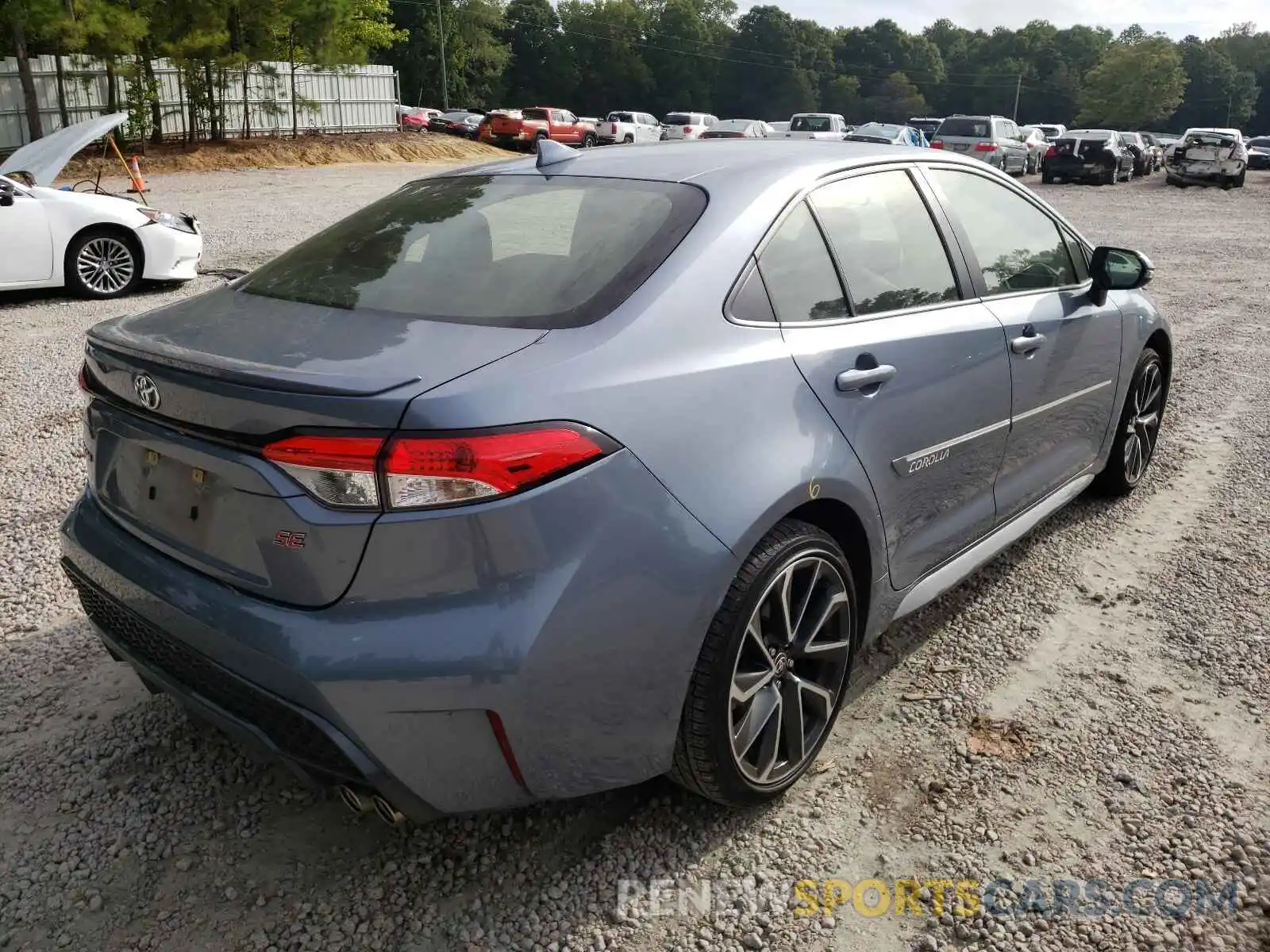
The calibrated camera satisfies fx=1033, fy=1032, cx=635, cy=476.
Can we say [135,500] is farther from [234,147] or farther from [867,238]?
[234,147]

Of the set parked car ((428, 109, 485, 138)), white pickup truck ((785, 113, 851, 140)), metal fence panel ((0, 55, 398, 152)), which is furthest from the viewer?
parked car ((428, 109, 485, 138))

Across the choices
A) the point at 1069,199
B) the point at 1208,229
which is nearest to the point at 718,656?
the point at 1208,229

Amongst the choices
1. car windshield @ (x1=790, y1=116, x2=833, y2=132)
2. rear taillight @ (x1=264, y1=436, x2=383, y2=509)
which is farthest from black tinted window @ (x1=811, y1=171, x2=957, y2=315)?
car windshield @ (x1=790, y1=116, x2=833, y2=132)

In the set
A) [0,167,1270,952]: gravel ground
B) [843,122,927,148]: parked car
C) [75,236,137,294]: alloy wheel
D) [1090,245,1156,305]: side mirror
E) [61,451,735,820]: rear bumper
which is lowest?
A: [0,167,1270,952]: gravel ground

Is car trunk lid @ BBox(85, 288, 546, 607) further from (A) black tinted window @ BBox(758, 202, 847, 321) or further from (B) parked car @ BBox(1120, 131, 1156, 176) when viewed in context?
(B) parked car @ BBox(1120, 131, 1156, 176)

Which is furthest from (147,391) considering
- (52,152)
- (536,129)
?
(536,129)

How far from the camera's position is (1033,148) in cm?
3188

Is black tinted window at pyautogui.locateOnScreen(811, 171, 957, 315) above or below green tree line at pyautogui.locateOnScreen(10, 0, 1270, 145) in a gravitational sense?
below

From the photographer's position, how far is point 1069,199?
23.1m

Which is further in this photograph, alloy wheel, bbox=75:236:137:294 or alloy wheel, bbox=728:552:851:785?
alloy wheel, bbox=75:236:137:294

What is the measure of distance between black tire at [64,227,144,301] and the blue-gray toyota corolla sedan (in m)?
7.01

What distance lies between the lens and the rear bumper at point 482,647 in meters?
1.95

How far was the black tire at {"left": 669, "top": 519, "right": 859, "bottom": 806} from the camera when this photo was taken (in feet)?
7.52

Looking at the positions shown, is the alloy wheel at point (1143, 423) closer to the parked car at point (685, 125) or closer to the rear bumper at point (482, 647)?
the rear bumper at point (482, 647)
